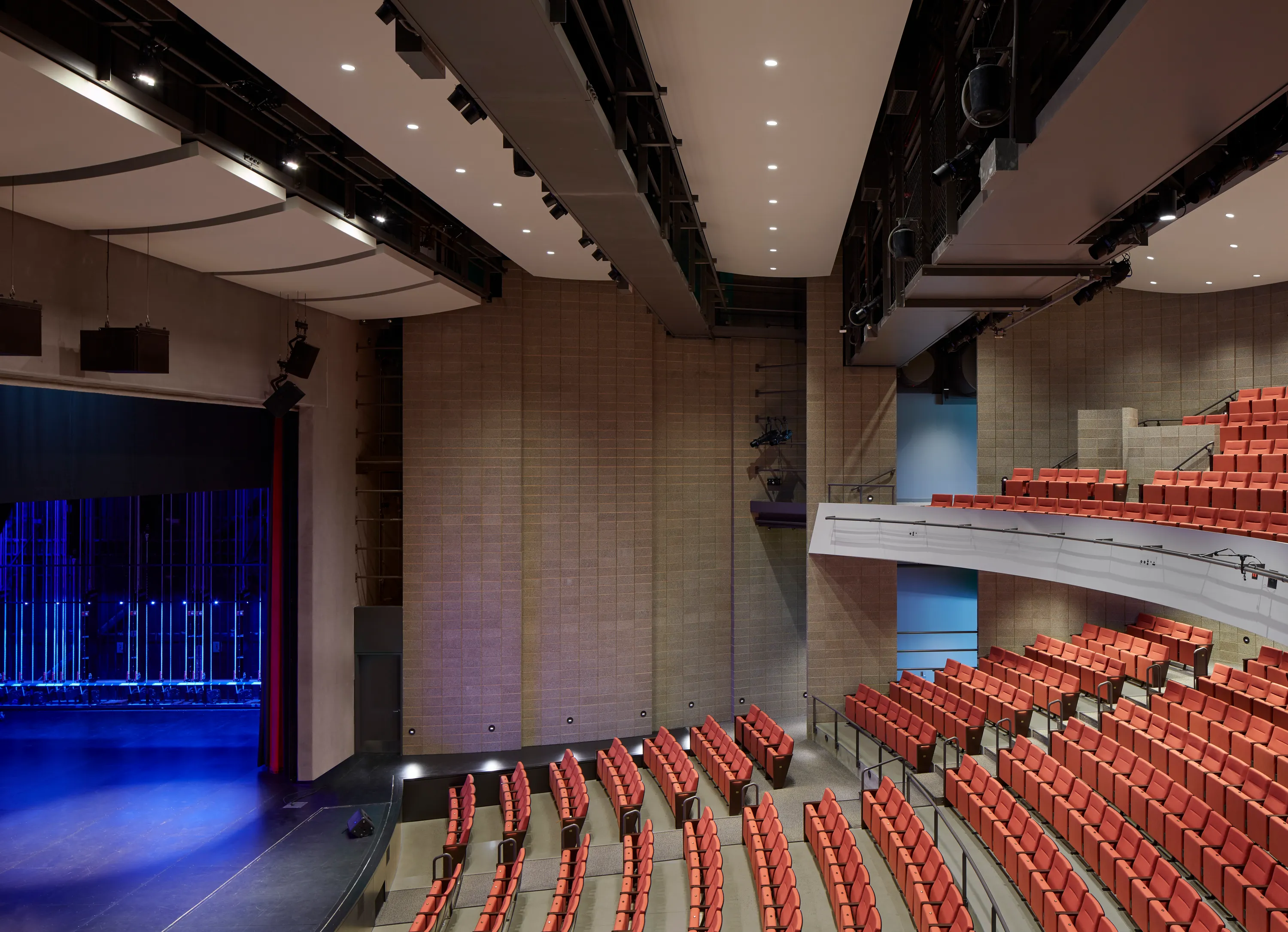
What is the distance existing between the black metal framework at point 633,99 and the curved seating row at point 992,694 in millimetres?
4985

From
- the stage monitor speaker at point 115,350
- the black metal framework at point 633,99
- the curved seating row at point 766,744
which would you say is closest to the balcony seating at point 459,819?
the curved seating row at point 766,744

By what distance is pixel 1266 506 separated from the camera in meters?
5.76

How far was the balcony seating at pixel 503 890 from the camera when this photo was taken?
539 cm

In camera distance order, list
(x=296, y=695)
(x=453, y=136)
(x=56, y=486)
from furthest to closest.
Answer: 1. (x=296, y=695)
2. (x=56, y=486)
3. (x=453, y=136)

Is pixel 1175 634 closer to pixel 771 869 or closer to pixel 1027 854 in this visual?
pixel 1027 854

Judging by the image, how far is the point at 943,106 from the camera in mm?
4691

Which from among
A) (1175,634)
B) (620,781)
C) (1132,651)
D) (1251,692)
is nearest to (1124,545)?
(1251,692)

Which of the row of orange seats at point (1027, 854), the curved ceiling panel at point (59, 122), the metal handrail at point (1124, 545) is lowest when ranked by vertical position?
the row of orange seats at point (1027, 854)

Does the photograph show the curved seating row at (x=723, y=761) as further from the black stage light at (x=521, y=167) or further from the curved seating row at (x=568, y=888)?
the black stage light at (x=521, y=167)

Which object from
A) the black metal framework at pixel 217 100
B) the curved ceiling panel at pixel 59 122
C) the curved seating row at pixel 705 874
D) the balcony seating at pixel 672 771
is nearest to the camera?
the curved ceiling panel at pixel 59 122

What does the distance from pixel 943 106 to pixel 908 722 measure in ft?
18.0

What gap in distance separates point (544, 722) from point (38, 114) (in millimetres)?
7573

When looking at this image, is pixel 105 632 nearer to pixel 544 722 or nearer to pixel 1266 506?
pixel 544 722

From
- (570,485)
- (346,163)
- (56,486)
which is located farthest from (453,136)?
(570,485)
